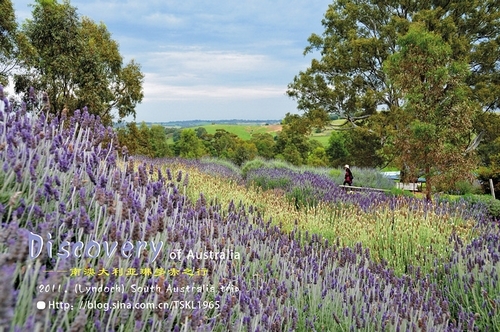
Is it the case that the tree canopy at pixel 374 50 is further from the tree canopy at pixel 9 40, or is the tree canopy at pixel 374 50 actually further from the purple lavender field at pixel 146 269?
the purple lavender field at pixel 146 269

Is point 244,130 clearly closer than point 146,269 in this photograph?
No

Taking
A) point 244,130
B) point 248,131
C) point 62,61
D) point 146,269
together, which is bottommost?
point 146,269

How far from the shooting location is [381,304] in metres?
2.44

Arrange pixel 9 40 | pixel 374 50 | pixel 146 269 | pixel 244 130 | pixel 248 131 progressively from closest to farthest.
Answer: pixel 146 269 < pixel 9 40 < pixel 374 50 < pixel 248 131 < pixel 244 130

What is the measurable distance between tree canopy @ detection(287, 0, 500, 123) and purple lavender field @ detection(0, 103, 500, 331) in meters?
17.4

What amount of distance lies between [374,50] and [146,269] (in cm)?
2041

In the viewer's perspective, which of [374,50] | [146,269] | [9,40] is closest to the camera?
[146,269]

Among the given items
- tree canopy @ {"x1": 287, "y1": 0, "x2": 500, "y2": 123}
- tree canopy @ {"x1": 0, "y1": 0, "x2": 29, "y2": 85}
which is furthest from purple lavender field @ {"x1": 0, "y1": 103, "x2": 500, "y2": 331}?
tree canopy @ {"x1": 287, "y1": 0, "x2": 500, "y2": 123}

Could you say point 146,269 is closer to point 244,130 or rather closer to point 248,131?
point 248,131

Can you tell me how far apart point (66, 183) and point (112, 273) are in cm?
94

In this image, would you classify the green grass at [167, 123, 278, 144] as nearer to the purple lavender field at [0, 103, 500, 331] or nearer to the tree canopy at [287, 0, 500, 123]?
the tree canopy at [287, 0, 500, 123]

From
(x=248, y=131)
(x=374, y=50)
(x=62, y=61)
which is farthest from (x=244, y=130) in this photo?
(x=62, y=61)

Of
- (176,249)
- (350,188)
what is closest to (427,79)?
(350,188)

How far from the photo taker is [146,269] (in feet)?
5.49
